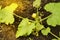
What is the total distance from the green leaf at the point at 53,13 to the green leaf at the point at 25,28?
0.12 m

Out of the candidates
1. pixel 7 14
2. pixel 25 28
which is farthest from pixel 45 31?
pixel 7 14

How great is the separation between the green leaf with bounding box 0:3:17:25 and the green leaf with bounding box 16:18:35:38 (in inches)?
3.4

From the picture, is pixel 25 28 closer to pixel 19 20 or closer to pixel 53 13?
pixel 19 20

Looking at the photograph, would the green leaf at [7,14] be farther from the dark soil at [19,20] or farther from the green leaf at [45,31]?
the green leaf at [45,31]

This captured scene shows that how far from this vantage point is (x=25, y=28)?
142cm

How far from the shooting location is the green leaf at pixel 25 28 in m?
1.41

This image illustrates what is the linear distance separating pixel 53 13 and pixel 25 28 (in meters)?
0.22

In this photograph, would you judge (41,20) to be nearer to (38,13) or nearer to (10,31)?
(38,13)

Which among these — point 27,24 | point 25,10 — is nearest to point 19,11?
point 25,10

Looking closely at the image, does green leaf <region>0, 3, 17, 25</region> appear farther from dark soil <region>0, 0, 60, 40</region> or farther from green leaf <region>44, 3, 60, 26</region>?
green leaf <region>44, 3, 60, 26</region>

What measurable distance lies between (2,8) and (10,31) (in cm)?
19

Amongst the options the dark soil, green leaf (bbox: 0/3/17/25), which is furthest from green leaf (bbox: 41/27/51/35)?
green leaf (bbox: 0/3/17/25)

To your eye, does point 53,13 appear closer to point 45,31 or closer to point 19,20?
point 45,31

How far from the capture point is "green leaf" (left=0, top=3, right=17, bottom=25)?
149cm
